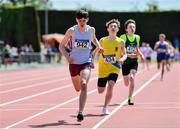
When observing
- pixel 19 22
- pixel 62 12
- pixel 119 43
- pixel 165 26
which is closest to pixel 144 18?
pixel 165 26

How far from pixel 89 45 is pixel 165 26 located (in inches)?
2580

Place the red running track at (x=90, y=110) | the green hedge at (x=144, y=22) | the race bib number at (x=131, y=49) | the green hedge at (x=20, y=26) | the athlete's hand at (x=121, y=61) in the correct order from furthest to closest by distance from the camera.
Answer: the green hedge at (x=144, y=22)
the green hedge at (x=20, y=26)
the race bib number at (x=131, y=49)
the athlete's hand at (x=121, y=61)
the red running track at (x=90, y=110)

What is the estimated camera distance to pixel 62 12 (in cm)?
7988

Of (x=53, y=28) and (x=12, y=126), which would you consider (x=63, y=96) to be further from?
(x=53, y=28)

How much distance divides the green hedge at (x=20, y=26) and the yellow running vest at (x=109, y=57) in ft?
156

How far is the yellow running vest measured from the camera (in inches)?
582

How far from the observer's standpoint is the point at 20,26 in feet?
220

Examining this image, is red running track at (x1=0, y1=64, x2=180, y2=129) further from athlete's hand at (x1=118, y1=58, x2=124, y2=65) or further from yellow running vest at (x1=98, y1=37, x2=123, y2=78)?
athlete's hand at (x1=118, y1=58, x2=124, y2=65)

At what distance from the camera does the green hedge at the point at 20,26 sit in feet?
210

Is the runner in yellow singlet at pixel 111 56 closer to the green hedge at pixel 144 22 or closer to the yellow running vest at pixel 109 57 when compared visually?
the yellow running vest at pixel 109 57

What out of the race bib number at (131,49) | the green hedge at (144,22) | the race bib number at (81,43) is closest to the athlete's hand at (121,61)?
the race bib number at (81,43)

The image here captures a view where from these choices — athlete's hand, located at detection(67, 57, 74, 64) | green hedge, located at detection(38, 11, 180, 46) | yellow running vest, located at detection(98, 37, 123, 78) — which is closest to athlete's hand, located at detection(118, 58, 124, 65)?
yellow running vest, located at detection(98, 37, 123, 78)

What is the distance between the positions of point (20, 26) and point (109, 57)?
173 feet

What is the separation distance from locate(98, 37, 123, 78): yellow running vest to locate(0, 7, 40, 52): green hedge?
47563 mm
